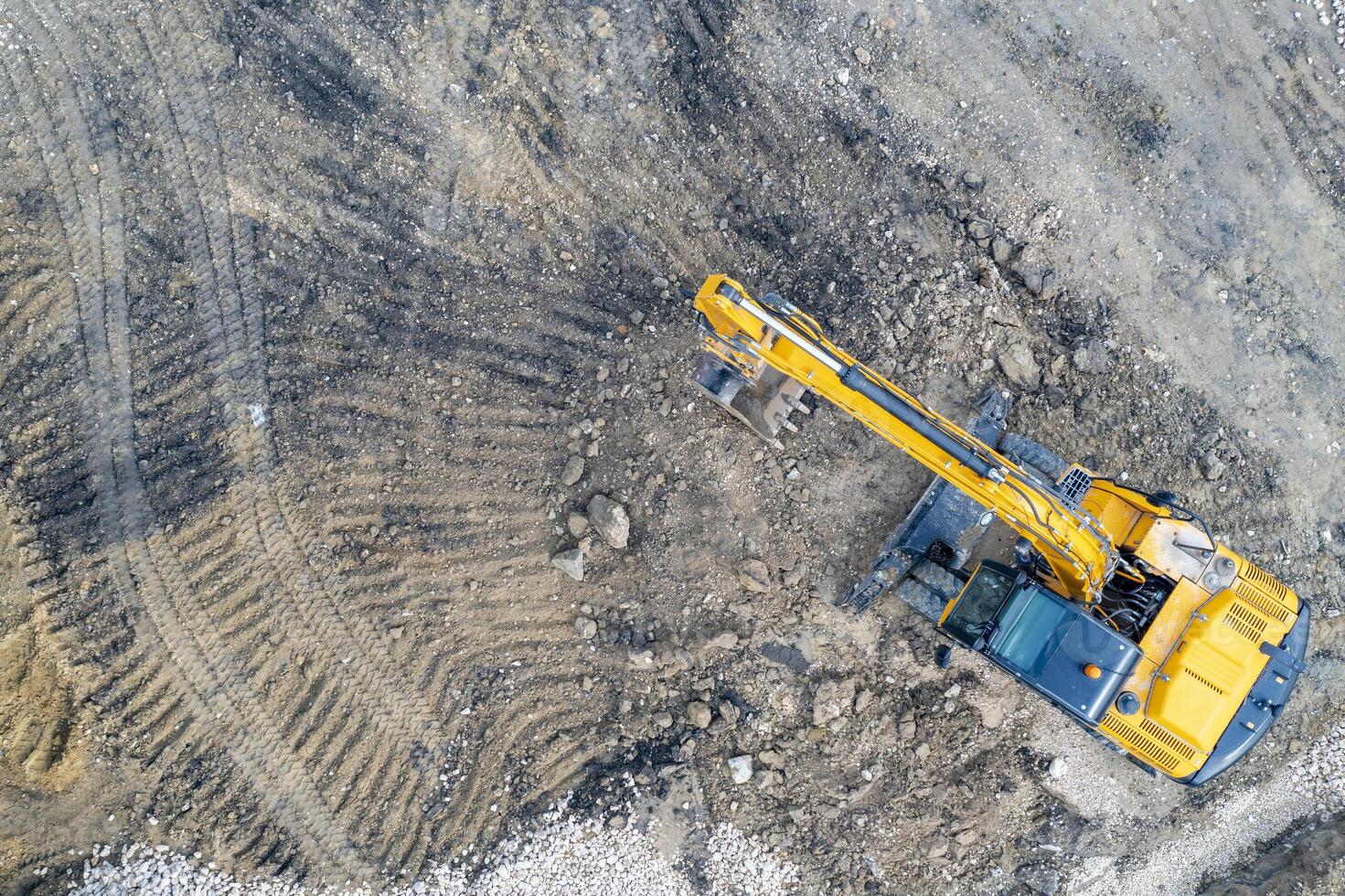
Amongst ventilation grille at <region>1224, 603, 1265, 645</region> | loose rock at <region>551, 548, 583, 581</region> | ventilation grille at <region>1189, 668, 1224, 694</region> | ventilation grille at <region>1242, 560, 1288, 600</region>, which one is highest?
ventilation grille at <region>1242, 560, 1288, 600</region>

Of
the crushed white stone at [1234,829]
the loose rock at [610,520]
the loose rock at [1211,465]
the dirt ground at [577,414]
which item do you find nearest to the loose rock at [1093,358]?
the dirt ground at [577,414]

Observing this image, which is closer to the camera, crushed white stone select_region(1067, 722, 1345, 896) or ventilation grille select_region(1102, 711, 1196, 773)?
ventilation grille select_region(1102, 711, 1196, 773)

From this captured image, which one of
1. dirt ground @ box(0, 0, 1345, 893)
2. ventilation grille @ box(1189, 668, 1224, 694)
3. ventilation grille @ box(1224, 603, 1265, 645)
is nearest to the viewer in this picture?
ventilation grille @ box(1189, 668, 1224, 694)

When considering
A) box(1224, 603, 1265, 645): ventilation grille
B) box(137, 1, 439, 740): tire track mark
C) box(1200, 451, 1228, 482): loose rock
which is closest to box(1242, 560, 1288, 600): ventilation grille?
box(1224, 603, 1265, 645): ventilation grille

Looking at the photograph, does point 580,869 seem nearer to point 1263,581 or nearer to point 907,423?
point 907,423

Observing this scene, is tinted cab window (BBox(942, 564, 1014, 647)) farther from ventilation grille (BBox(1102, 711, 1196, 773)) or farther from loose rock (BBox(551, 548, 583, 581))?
loose rock (BBox(551, 548, 583, 581))

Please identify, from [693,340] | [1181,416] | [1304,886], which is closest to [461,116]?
[693,340]
